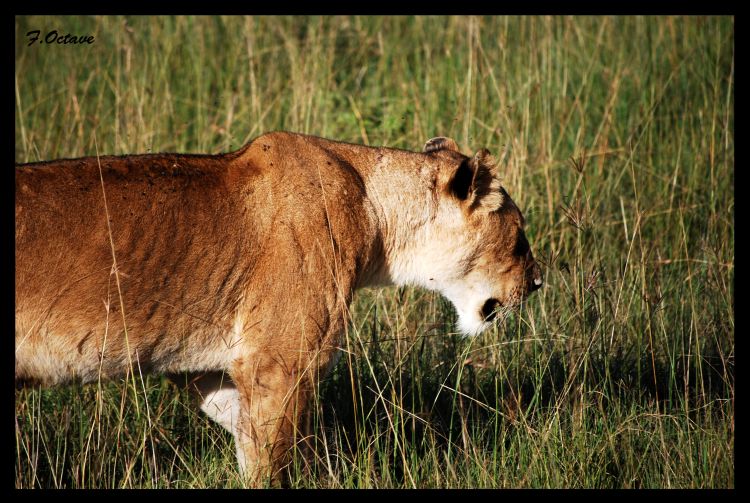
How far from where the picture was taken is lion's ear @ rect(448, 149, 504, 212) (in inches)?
156

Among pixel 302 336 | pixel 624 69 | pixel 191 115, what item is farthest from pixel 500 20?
pixel 302 336

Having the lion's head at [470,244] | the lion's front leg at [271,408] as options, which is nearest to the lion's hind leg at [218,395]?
the lion's front leg at [271,408]

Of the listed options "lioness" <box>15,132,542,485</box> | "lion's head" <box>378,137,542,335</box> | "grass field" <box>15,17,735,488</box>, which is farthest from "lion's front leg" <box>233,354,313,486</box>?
"lion's head" <box>378,137,542,335</box>

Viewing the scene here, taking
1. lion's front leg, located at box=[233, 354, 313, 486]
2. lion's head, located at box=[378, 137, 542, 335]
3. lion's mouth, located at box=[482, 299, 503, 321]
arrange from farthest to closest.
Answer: lion's mouth, located at box=[482, 299, 503, 321] → lion's head, located at box=[378, 137, 542, 335] → lion's front leg, located at box=[233, 354, 313, 486]

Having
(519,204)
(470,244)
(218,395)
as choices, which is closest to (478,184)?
(470,244)

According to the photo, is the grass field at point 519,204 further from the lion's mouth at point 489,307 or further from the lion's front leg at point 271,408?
the lion's mouth at point 489,307

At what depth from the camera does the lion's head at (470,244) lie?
13.5 feet

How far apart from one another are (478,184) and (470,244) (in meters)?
0.30

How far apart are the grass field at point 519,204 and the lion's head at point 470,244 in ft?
0.75

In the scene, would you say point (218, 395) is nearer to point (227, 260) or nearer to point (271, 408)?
point (271, 408)

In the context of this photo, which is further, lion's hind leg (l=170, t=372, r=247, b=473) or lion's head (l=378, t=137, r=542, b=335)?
lion's head (l=378, t=137, r=542, b=335)

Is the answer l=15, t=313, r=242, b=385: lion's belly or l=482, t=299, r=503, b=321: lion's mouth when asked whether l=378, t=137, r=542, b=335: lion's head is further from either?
l=15, t=313, r=242, b=385: lion's belly
